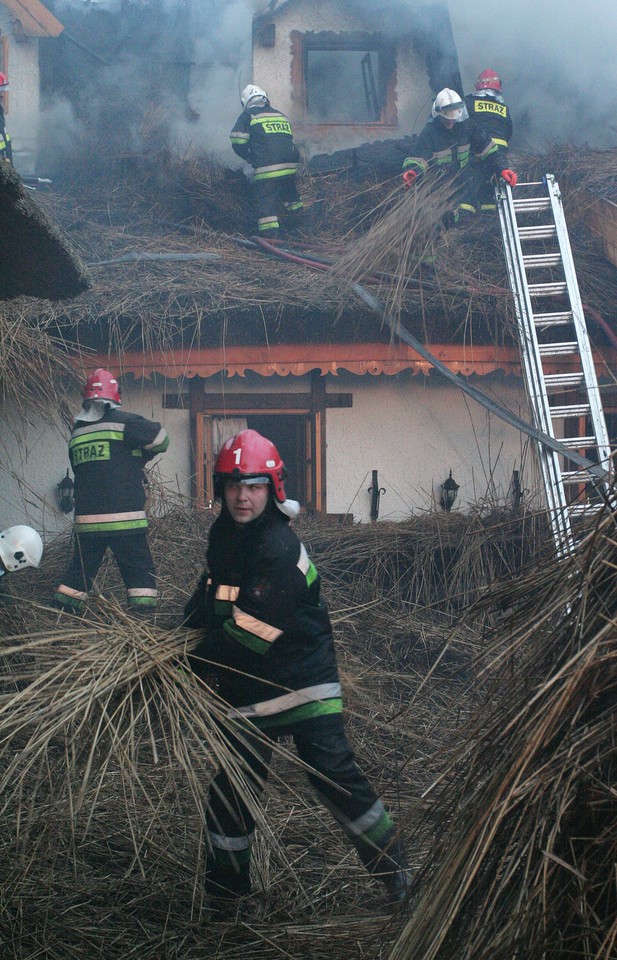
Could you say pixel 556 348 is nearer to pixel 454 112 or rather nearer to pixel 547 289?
pixel 547 289

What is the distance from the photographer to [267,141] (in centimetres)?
855

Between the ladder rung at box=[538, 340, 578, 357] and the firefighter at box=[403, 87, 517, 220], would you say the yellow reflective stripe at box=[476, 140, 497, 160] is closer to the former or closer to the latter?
the firefighter at box=[403, 87, 517, 220]

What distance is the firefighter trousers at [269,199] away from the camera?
8562mm

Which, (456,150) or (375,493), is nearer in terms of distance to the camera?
(375,493)

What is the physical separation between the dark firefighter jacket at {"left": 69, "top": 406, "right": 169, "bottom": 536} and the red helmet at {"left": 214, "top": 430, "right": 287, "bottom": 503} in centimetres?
243

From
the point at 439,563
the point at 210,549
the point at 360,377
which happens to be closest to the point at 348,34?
the point at 360,377

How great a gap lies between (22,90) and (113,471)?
781 centimetres

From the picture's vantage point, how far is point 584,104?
447 inches

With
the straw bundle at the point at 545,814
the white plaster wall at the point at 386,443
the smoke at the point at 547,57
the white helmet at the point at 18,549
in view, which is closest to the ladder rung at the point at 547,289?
the white plaster wall at the point at 386,443

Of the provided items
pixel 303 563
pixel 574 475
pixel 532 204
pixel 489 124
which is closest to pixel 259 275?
pixel 532 204

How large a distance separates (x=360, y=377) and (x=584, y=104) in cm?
640

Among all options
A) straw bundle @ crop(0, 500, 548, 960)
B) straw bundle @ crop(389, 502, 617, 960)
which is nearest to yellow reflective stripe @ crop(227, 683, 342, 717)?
straw bundle @ crop(0, 500, 548, 960)

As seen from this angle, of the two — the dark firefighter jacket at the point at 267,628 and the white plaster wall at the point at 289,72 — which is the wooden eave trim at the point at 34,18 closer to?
the white plaster wall at the point at 289,72

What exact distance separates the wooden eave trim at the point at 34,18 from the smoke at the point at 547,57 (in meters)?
5.37
